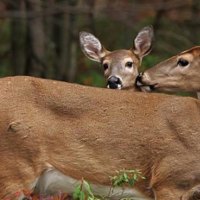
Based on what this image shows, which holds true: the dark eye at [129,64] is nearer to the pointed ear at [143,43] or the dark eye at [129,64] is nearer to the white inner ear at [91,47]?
the pointed ear at [143,43]

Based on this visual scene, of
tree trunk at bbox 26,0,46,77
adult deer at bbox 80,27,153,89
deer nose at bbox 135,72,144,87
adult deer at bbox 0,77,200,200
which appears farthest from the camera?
tree trunk at bbox 26,0,46,77

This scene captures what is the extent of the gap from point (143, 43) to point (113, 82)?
4.69 feet

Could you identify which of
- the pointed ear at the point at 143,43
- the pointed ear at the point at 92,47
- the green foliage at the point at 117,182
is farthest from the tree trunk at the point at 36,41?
the green foliage at the point at 117,182

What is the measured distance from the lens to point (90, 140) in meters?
8.72

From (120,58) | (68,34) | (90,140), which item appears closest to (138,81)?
(120,58)

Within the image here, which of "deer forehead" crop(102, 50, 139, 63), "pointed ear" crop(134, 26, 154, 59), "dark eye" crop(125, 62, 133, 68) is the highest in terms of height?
"pointed ear" crop(134, 26, 154, 59)

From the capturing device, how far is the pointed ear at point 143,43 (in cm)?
1230

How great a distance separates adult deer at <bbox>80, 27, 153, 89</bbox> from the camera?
444 inches

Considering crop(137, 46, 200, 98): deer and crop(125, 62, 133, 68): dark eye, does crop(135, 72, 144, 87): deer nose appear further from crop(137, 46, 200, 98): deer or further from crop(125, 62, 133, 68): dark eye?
crop(125, 62, 133, 68): dark eye

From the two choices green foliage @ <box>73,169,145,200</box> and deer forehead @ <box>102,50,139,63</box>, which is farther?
deer forehead @ <box>102,50,139,63</box>

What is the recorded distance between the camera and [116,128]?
28.8 feet

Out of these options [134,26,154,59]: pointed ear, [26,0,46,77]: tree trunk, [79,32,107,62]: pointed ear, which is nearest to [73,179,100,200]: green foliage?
[134,26,154,59]: pointed ear

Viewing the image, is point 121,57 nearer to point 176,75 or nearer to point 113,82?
point 113,82

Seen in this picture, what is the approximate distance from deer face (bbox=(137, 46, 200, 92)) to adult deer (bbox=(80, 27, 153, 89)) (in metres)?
0.21
